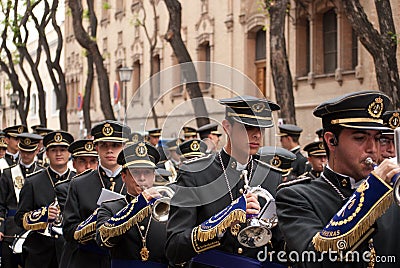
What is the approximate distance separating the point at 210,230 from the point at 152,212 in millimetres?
791

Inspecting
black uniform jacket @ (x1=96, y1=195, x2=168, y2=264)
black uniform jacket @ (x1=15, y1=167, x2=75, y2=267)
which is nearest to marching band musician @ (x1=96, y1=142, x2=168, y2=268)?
black uniform jacket @ (x1=96, y1=195, x2=168, y2=264)

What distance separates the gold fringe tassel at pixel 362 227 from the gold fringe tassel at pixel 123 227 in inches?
89.9

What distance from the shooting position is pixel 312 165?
1152 cm

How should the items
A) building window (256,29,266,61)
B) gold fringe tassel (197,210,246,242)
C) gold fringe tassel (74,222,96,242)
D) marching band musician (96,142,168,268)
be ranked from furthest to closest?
building window (256,29,266,61) → gold fringe tassel (74,222,96,242) → marching band musician (96,142,168,268) → gold fringe tassel (197,210,246,242)

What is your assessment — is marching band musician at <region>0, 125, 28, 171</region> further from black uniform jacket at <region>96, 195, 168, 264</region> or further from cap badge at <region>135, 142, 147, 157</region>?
cap badge at <region>135, 142, 147, 157</region>

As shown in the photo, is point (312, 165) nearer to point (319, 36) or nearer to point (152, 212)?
point (152, 212)

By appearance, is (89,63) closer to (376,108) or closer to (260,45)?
(260,45)

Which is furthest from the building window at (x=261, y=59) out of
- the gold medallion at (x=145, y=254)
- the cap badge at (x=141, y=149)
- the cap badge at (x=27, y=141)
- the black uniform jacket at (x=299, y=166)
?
the cap badge at (x=141, y=149)

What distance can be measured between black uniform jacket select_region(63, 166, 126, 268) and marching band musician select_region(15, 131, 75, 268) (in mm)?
1262

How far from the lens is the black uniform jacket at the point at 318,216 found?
4320 millimetres

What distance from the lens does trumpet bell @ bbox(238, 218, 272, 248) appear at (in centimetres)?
506

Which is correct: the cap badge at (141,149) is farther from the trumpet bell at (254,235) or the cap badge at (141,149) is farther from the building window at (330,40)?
the building window at (330,40)

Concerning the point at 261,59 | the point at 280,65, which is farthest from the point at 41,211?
the point at 261,59

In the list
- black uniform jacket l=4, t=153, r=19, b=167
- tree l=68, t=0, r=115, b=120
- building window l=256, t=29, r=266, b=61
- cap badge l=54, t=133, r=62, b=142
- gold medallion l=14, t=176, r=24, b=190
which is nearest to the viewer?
cap badge l=54, t=133, r=62, b=142
